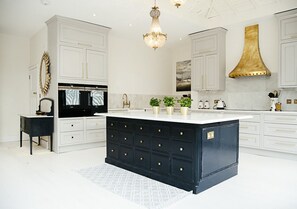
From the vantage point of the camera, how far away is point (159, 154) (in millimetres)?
3199

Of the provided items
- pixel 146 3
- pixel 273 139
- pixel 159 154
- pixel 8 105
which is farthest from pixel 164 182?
pixel 8 105

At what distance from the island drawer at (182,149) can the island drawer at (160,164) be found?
0.18 meters

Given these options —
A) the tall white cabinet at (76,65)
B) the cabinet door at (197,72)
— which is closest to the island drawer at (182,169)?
the tall white cabinet at (76,65)

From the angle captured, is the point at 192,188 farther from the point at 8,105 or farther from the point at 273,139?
the point at 8,105

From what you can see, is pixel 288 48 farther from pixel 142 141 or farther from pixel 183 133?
pixel 142 141

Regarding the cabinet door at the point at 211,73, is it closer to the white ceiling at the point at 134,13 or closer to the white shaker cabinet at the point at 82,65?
the white ceiling at the point at 134,13

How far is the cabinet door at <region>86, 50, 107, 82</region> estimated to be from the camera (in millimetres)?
5469

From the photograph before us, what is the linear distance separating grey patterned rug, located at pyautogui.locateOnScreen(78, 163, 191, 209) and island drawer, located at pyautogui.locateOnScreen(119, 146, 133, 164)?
0.16 meters

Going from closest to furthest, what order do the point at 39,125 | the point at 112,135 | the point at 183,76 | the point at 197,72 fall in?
the point at 112,135, the point at 39,125, the point at 197,72, the point at 183,76

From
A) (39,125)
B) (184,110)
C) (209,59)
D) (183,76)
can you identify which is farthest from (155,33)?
(183,76)

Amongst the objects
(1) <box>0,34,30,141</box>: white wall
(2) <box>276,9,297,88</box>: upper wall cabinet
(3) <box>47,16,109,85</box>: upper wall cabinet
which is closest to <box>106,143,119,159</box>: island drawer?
(3) <box>47,16,109,85</box>: upper wall cabinet

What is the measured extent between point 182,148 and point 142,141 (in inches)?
28.5

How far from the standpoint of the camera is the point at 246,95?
5.68 meters

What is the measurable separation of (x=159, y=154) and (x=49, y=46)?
375 cm
